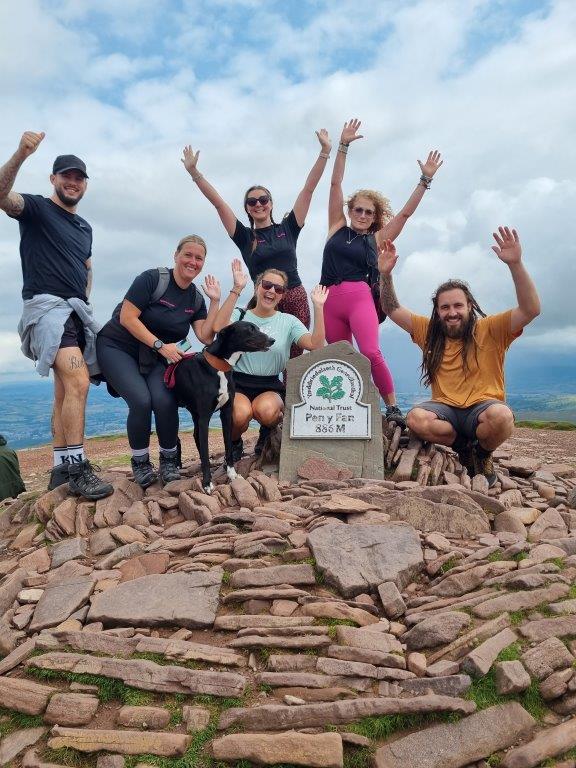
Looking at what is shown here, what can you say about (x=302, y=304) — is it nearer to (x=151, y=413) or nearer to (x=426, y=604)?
(x=151, y=413)

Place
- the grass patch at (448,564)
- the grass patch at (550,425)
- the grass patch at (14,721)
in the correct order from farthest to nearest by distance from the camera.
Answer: the grass patch at (550,425) < the grass patch at (448,564) < the grass patch at (14,721)

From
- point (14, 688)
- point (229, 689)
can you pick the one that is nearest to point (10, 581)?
point (14, 688)

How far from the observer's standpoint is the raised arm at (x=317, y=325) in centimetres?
782

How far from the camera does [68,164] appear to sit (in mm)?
6871

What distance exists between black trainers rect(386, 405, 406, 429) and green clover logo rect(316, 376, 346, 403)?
114 cm

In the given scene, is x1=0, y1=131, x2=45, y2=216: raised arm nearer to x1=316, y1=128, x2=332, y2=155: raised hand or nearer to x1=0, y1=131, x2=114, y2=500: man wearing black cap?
x1=0, y1=131, x2=114, y2=500: man wearing black cap

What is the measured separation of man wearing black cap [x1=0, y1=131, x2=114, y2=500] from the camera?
6.81 meters

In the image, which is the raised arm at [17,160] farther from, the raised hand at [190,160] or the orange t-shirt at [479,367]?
the orange t-shirt at [479,367]

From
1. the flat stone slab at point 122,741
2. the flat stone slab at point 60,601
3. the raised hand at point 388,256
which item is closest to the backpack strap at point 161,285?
the raised hand at point 388,256

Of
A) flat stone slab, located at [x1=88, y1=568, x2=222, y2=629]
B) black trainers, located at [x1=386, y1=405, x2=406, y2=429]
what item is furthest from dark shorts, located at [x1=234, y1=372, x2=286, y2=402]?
flat stone slab, located at [x1=88, y1=568, x2=222, y2=629]

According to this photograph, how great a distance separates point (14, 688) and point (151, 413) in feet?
11.8

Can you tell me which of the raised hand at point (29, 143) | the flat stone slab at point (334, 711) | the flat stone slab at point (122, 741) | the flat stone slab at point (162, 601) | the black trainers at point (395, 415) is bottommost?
the flat stone slab at point (122, 741)

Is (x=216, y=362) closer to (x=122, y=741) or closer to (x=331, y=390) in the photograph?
(x=331, y=390)

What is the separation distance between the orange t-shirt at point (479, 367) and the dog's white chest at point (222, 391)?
9.73 feet
